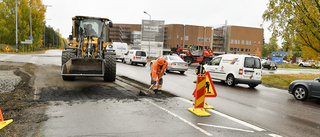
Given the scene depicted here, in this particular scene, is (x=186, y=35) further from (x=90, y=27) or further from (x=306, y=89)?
(x=306, y=89)

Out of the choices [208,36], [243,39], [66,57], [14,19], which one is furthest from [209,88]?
[243,39]

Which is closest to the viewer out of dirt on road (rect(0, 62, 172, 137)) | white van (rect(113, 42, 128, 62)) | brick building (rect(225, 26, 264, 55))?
dirt on road (rect(0, 62, 172, 137))

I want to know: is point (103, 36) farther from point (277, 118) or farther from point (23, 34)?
point (23, 34)

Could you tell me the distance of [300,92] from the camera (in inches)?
371

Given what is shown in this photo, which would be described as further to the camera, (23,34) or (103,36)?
(23,34)

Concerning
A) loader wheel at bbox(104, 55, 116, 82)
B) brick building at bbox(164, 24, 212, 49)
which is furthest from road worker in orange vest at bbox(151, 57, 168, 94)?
brick building at bbox(164, 24, 212, 49)

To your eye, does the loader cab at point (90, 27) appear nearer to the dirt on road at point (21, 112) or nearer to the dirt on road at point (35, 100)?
the dirt on road at point (35, 100)

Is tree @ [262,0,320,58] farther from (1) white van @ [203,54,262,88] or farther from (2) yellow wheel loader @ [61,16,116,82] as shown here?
(2) yellow wheel loader @ [61,16,116,82]

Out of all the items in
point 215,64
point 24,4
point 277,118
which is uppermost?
point 24,4

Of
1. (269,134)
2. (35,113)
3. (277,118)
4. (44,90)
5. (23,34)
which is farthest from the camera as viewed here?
(23,34)

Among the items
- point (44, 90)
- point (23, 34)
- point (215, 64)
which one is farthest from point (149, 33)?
point (44, 90)

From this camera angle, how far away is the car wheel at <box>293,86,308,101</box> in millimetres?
9180

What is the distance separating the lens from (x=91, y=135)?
429 centimetres

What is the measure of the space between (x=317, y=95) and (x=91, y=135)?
27.4ft
